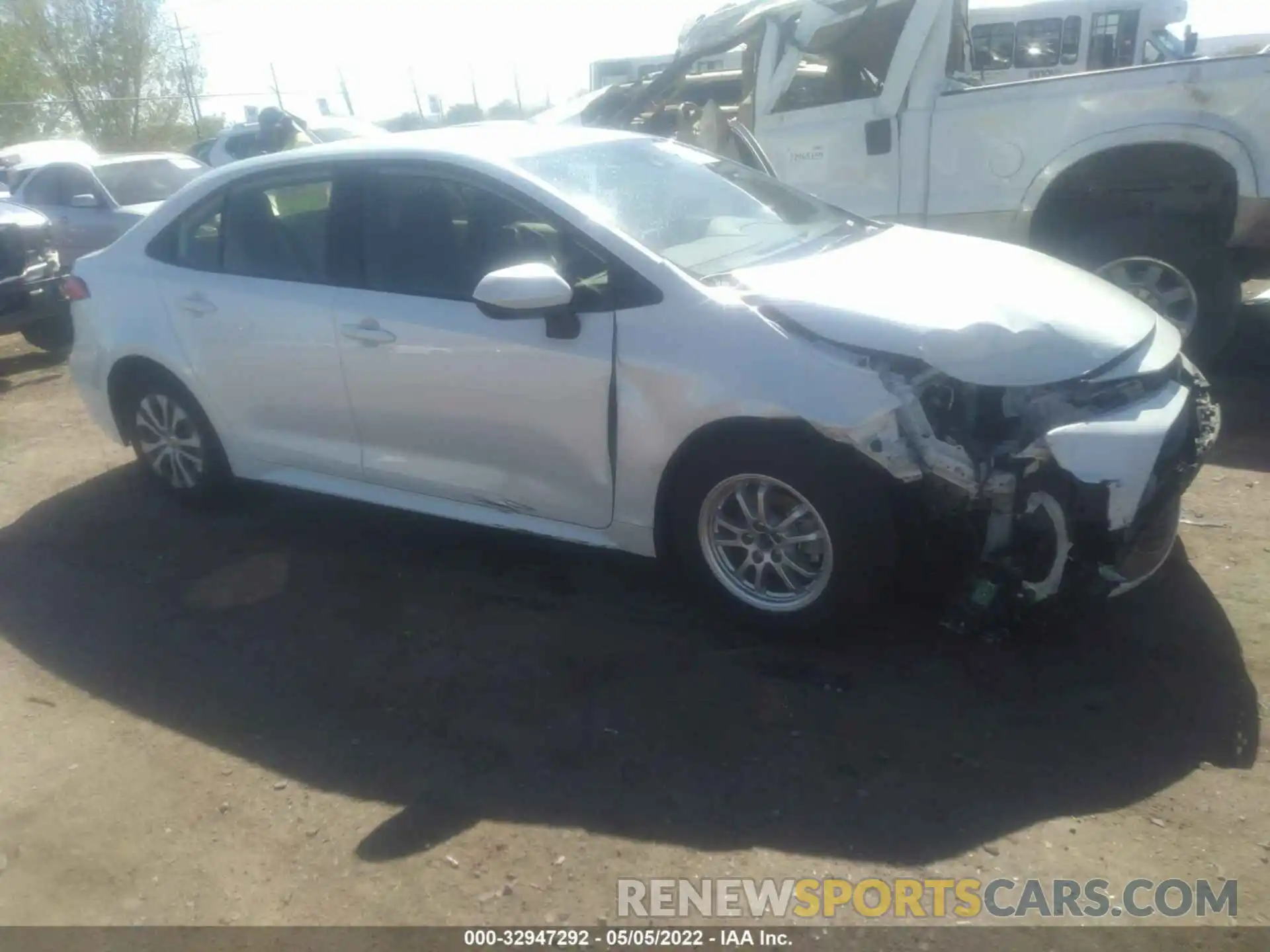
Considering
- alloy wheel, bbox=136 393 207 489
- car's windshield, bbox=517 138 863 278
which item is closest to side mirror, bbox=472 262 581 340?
car's windshield, bbox=517 138 863 278

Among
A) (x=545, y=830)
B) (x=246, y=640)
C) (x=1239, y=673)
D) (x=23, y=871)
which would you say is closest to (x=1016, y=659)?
(x=1239, y=673)

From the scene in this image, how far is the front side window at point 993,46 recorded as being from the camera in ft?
28.7

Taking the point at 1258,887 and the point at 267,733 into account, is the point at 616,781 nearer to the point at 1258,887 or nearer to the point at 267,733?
the point at 267,733

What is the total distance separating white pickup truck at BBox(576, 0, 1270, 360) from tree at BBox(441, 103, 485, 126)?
24.4 m

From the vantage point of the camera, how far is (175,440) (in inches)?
208

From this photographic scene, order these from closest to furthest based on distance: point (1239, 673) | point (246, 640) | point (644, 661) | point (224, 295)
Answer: point (1239, 673) < point (644, 661) < point (246, 640) < point (224, 295)

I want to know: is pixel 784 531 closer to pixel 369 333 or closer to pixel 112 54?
pixel 369 333

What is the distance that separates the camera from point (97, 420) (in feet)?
18.1

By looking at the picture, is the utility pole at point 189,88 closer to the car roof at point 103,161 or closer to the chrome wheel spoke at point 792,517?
the car roof at point 103,161

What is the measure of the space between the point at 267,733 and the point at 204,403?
2048mm

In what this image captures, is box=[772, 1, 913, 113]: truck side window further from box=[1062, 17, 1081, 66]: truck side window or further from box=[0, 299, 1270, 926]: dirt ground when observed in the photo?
box=[1062, 17, 1081, 66]: truck side window

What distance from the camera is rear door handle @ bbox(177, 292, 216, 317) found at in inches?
191

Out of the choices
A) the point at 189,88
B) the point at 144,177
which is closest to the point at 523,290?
the point at 144,177
